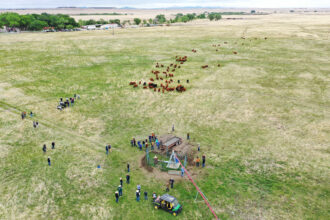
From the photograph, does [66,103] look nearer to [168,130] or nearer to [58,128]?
[58,128]

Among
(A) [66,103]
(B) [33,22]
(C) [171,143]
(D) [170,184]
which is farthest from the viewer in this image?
(B) [33,22]

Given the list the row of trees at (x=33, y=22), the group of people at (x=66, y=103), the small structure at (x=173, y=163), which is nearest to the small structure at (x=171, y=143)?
the small structure at (x=173, y=163)

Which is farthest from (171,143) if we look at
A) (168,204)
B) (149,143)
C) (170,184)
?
(168,204)

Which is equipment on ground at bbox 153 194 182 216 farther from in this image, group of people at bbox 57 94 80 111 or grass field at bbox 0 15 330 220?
group of people at bbox 57 94 80 111

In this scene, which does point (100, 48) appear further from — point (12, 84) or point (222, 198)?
point (222, 198)

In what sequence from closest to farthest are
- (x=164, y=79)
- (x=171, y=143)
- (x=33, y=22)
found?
(x=171, y=143), (x=164, y=79), (x=33, y=22)

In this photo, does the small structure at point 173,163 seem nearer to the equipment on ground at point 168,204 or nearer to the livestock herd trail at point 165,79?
the equipment on ground at point 168,204
